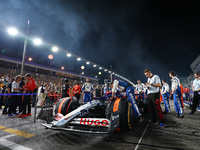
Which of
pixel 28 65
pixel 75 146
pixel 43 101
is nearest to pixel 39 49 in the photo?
pixel 28 65

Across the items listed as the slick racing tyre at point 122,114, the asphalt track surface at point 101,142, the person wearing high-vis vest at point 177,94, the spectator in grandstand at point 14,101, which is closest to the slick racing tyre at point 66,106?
the asphalt track surface at point 101,142

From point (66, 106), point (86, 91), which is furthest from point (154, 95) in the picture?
point (86, 91)

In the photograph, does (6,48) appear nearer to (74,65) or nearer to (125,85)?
(74,65)

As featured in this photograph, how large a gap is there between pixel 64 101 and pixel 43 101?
20.0 feet

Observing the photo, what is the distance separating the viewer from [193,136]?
2.58 metres

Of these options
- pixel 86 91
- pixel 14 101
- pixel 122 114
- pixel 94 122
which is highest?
pixel 86 91

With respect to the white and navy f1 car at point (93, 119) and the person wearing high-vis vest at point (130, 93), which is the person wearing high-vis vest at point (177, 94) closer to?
the person wearing high-vis vest at point (130, 93)

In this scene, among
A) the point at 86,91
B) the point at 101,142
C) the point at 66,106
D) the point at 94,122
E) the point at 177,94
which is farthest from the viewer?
the point at 86,91

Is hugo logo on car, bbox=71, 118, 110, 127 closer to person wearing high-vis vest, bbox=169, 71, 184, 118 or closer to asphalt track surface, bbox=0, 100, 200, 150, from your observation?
asphalt track surface, bbox=0, 100, 200, 150

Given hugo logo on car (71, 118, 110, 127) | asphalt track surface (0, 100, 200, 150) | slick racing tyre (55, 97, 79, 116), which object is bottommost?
asphalt track surface (0, 100, 200, 150)

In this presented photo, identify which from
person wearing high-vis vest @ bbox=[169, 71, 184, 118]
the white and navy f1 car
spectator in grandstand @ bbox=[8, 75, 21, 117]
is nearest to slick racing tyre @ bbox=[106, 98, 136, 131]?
the white and navy f1 car

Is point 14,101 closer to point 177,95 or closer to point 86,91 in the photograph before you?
point 86,91

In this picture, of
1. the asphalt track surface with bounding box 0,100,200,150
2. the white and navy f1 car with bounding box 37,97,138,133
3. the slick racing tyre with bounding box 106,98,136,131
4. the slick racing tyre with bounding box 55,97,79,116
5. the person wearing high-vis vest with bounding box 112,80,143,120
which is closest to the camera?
the asphalt track surface with bounding box 0,100,200,150

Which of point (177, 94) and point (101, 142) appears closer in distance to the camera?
point (101, 142)
